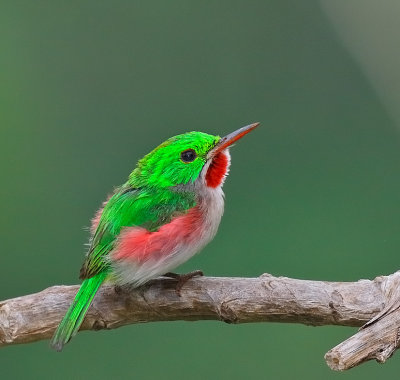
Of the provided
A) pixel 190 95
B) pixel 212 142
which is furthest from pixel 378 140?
pixel 212 142

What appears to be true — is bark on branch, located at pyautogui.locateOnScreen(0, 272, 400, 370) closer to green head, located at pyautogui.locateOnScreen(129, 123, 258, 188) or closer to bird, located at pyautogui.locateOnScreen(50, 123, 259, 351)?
bird, located at pyautogui.locateOnScreen(50, 123, 259, 351)

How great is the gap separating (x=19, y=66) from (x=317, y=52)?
2.63 metres

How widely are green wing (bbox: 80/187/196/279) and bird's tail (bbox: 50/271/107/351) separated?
0.08 m

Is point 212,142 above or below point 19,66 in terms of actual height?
below

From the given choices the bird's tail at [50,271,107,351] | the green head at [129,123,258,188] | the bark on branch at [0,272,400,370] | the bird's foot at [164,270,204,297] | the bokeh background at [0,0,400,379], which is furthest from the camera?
the bokeh background at [0,0,400,379]

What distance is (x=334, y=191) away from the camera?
23.7ft

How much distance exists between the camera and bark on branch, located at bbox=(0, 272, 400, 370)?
2.93 meters

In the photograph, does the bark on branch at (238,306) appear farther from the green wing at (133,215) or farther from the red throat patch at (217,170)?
the red throat patch at (217,170)

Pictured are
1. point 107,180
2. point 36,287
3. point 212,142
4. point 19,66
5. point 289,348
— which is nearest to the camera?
point 212,142

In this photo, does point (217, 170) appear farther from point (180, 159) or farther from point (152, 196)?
point (152, 196)

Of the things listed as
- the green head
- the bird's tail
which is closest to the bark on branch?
the bird's tail

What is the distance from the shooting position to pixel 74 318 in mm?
3186

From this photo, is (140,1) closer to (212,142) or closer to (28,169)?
(28,169)

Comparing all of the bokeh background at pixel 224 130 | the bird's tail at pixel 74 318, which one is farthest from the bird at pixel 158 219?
the bokeh background at pixel 224 130
